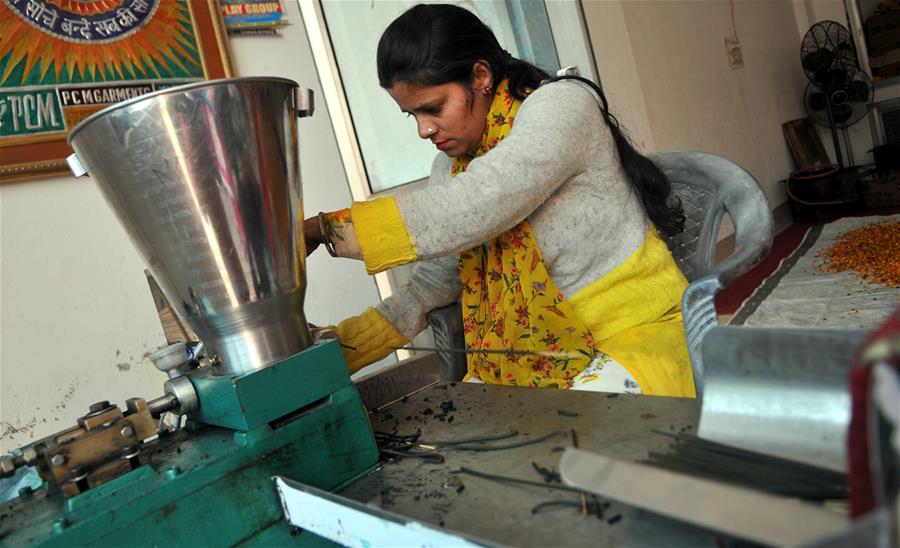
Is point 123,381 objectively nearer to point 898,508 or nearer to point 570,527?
point 570,527

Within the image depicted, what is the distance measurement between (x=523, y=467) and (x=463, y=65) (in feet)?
2.85

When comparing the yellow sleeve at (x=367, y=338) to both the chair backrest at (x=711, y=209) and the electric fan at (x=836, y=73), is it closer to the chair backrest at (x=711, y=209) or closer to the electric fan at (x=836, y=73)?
the chair backrest at (x=711, y=209)

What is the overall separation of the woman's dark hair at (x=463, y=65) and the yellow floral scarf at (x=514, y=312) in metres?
0.06

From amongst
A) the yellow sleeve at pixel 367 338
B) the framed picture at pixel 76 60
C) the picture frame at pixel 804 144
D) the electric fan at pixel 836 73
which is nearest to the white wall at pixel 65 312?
the framed picture at pixel 76 60

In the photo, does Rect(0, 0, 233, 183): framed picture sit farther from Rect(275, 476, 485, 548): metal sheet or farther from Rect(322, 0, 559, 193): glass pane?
Rect(275, 476, 485, 548): metal sheet

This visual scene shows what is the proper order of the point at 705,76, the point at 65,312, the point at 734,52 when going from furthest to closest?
the point at 734,52 → the point at 705,76 → the point at 65,312

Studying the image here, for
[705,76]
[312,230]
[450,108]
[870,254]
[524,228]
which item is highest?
[705,76]

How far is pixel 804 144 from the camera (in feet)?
20.0

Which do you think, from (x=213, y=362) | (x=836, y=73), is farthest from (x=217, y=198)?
(x=836, y=73)

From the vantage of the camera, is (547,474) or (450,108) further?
(450,108)

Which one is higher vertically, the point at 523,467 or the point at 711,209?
the point at 711,209

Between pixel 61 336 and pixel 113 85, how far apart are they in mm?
717

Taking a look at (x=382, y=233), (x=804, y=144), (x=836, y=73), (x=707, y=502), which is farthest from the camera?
(x=804, y=144)

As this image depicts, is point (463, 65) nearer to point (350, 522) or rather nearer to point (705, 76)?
point (350, 522)
